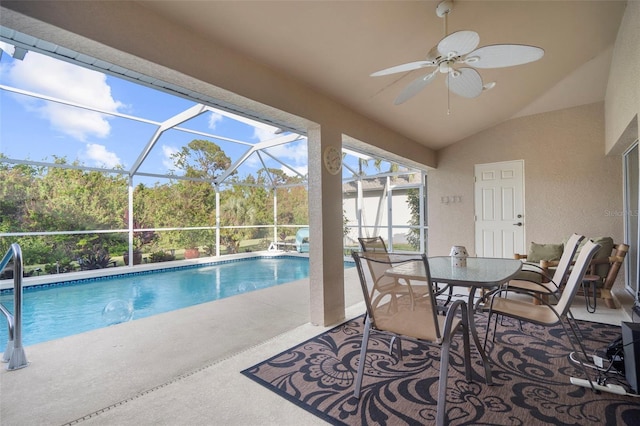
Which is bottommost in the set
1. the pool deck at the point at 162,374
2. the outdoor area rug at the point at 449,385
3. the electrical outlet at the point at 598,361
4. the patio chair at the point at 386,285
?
the pool deck at the point at 162,374

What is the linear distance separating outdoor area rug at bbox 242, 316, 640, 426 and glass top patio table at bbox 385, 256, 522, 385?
Result: 0.82 feet

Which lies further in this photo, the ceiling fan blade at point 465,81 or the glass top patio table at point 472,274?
the ceiling fan blade at point 465,81

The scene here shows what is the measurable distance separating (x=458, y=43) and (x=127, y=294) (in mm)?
6344

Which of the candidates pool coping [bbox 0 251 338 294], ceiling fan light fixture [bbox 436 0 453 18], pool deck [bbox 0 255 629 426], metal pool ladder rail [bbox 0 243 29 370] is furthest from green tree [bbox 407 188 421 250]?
metal pool ladder rail [bbox 0 243 29 370]

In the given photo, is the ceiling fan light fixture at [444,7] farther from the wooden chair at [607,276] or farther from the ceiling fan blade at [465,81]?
the wooden chair at [607,276]

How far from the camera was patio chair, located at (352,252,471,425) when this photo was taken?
5.21ft

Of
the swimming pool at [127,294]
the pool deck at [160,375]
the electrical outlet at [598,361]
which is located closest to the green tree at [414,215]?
the swimming pool at [127,294]

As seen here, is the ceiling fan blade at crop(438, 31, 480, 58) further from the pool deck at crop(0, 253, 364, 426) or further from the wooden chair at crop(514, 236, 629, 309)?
the wooden chair at crop(514, 236, 629, 309)

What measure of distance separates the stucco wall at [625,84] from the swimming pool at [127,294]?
568cm

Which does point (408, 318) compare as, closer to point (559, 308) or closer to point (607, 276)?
point (559, 308)

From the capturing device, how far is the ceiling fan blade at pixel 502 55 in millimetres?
1724

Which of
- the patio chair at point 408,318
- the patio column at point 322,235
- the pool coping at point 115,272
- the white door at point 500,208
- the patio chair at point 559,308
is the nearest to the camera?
the patio chair at point 408,318

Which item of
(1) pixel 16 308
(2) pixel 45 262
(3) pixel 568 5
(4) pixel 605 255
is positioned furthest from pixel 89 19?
(2) pixel 45 262

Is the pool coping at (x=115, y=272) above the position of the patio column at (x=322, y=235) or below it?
below
